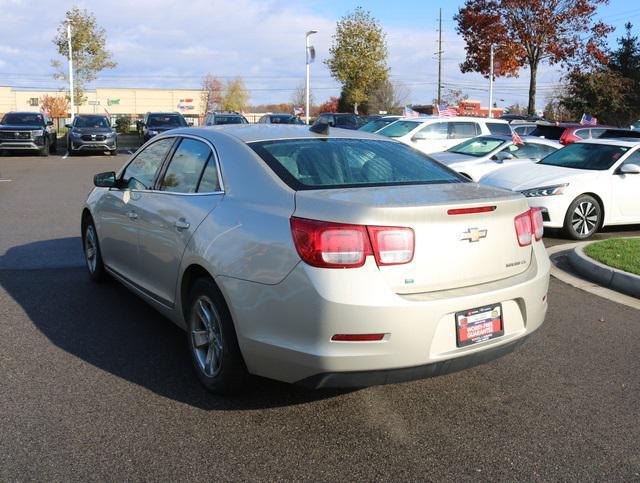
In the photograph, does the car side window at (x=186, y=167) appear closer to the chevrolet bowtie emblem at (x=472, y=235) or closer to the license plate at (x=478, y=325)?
the chevrolet bowtie emblem at (x=472, y=235)

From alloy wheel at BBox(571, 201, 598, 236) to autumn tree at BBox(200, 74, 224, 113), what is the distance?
3181 inches

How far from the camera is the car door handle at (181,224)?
421 centimetres

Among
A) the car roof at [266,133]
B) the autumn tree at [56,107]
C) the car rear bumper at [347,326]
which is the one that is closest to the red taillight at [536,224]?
the car rear bumper at [347,326]

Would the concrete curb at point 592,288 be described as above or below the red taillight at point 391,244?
below

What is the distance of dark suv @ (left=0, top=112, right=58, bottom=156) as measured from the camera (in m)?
24.5

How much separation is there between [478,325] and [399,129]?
46.8ft

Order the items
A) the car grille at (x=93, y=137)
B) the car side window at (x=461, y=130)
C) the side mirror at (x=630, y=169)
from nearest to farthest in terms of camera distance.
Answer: the side mirror at (x=630, y=169)
the car side window at (x=461, y=130)
the car grille at (x=93, y=137)

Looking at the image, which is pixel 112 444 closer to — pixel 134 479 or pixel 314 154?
pixel 134 479

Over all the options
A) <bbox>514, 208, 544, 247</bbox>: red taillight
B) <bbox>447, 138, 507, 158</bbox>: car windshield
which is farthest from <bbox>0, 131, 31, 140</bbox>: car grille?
<bbox>514, 208, 544, 247</bbox>: red taillight

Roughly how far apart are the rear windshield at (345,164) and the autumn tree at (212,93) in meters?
84.9

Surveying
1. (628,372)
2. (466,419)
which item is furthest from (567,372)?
(466,419)

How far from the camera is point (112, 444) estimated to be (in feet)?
11.1

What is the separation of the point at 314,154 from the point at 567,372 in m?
2.23

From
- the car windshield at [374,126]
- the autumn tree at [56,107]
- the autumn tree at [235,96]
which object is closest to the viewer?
the car windshield at [374,126]
